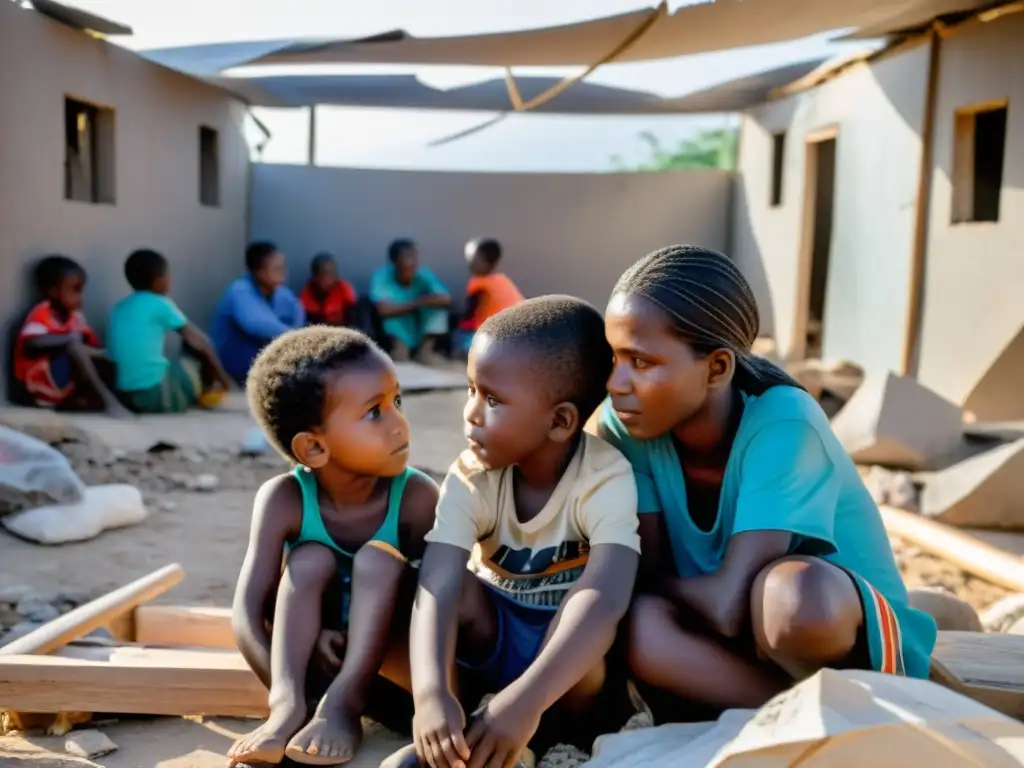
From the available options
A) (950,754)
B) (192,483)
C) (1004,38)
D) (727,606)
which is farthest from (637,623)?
(1004,38)

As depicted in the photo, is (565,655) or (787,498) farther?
(787,498)

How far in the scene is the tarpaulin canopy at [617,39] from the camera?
18.9 ft

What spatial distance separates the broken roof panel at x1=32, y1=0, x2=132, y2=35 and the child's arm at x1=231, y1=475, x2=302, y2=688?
537 cm

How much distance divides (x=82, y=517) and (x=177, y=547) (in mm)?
422

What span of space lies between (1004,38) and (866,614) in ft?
18.4

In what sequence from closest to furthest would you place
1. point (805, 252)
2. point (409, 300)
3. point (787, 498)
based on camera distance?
point (787, 498)
point (805, 252)
point (409, 300)

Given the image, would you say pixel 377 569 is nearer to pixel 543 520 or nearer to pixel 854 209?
pixel 543 520

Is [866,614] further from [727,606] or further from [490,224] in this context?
[490,224]

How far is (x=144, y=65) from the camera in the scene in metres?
8.28

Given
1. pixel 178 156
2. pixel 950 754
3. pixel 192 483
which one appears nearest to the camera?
pixel 950 754

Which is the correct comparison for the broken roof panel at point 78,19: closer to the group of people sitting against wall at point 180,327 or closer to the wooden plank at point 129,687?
the group of people sitting against wall at point 180,327

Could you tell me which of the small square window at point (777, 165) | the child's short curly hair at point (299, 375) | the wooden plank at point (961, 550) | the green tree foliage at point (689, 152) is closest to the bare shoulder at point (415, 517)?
the child's short curly hair at point (299, 375)

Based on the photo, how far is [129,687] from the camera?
2256 millimetres

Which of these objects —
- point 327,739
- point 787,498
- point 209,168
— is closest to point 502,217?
point 209,168
